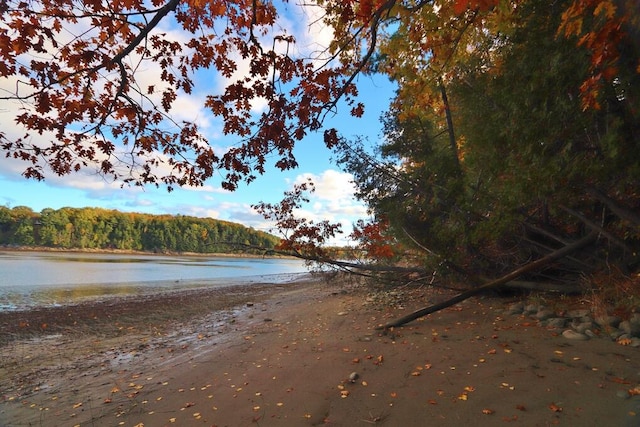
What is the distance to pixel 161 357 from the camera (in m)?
7.84

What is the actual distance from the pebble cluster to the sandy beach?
0.67 feet

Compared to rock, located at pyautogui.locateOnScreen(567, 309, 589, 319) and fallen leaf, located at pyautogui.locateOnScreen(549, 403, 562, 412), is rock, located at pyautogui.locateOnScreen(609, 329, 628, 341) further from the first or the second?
fallen leaf, located at pyautogui.locateOnScreen(549, 403, 562, 412)

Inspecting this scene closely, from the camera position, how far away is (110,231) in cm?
9025

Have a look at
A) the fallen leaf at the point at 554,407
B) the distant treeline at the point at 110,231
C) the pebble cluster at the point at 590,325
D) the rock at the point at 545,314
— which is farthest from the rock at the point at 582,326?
the distant treeline at the point at 110,231

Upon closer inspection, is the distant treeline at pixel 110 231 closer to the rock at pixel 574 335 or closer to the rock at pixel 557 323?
the rock at pixel 557 323

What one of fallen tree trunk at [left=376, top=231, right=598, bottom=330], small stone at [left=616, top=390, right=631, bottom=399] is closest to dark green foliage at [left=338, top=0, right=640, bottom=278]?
fallen tree trunk at [left=376, top=231, right=598, bottom=330]

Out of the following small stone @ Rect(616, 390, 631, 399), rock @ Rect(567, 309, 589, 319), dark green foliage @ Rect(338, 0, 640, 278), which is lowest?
small stone @ Rect(616, 390, 631, 399)

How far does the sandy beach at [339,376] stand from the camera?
377 cm

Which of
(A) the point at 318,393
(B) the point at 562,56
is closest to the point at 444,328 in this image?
(A) the point at 318,393

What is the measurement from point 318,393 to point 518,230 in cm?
622

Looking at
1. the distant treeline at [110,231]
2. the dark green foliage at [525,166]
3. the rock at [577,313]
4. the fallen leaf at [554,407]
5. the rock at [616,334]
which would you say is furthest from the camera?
the distant treeline at [110,231]

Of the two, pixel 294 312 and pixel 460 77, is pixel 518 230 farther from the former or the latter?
pixel 294 312

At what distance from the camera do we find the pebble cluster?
17.1 ft

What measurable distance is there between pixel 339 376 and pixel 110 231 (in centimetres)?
10153
